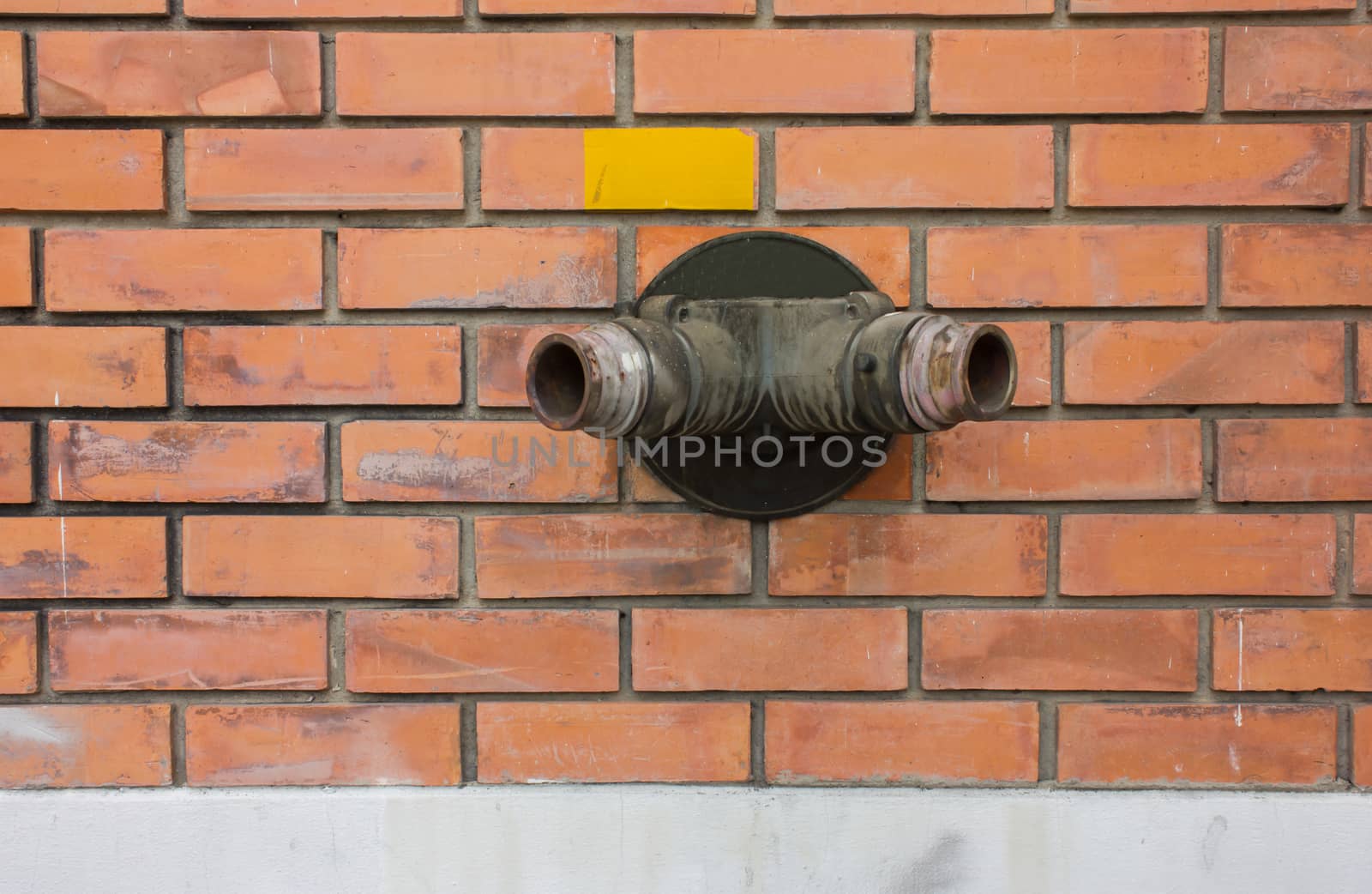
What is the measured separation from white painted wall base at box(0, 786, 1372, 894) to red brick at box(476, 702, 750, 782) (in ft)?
0.08

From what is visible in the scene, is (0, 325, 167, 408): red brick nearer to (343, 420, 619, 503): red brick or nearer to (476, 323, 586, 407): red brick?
(343, 420, 619, 503): red brick

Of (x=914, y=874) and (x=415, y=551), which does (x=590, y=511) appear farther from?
(x=914, y=874)

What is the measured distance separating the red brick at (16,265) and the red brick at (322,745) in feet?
1.70

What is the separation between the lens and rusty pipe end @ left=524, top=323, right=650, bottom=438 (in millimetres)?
844

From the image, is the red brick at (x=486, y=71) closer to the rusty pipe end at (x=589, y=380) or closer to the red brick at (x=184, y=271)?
the red brick at (x=184, y=271)

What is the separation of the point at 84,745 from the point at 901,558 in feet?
3.26

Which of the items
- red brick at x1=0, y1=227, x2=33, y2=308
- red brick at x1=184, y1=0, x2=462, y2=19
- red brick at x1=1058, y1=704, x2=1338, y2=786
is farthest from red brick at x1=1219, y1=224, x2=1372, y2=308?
red brick at x1=0, y1=227, x2=33, y2=308

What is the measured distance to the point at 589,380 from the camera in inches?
32.9

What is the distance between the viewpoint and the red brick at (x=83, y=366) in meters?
1.15

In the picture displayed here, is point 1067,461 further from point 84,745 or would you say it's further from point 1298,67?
point 84,745

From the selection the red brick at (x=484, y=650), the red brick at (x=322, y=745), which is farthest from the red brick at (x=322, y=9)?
the red brick at (x=322, y=745)

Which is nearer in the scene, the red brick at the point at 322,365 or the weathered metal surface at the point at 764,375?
the weathered metal surface at the point at 764,375

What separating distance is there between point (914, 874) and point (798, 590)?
1.20 ft

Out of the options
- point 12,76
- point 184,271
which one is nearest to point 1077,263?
point 184,271
